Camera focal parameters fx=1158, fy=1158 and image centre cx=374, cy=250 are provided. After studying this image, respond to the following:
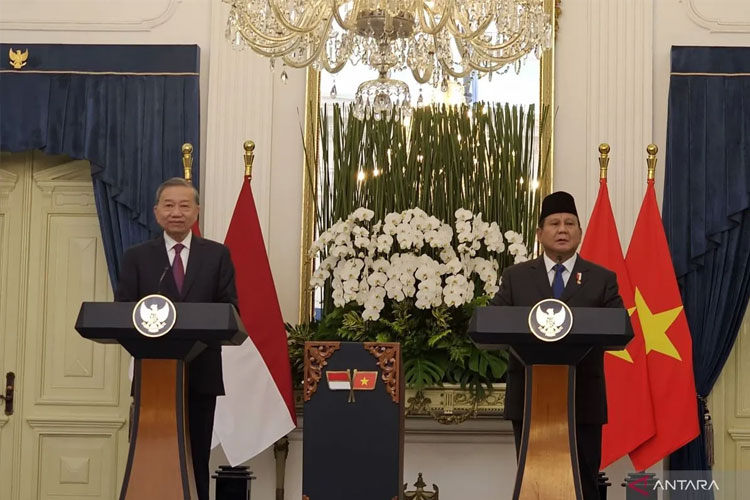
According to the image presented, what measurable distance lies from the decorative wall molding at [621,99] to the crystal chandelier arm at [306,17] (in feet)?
6.76

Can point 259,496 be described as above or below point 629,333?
below

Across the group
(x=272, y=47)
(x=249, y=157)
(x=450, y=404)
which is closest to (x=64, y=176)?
(x=249, y=157)

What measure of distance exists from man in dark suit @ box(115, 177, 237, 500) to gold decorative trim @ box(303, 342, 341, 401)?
965 millimetres

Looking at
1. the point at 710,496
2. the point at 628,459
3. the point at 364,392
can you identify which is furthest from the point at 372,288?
the point at 710,496

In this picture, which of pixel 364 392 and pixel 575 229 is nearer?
pixel 575 229

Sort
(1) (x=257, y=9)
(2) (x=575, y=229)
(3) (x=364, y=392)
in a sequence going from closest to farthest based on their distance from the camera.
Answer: (2) (x=575, y=229) < (1) (x=257, y=9) < (3) (x=364, y=392)

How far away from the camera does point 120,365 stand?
6.28 m

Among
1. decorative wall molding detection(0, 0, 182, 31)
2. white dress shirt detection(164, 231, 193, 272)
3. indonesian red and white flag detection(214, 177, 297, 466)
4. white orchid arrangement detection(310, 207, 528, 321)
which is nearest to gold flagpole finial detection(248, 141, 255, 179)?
white orchid arrangement detection(310, 207, 528, 321)

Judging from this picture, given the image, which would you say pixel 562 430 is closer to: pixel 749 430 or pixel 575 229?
pixel 575 229

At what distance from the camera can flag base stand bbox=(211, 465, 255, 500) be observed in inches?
213

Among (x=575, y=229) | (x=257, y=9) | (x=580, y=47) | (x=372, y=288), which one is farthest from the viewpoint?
(x=580, y=47)

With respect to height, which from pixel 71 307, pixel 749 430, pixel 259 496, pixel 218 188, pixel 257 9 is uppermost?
pixel 257 9

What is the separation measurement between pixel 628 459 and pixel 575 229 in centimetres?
222

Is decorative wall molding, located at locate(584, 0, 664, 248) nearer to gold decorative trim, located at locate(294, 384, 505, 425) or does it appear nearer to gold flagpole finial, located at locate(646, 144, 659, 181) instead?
gold flagpole finial, located at locate(646, 144, 659, 181)
